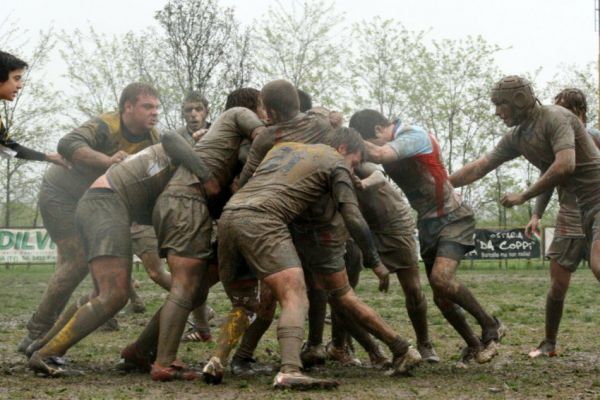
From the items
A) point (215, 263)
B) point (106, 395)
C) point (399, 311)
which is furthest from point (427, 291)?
point (106, 395)

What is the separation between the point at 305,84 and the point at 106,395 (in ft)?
122

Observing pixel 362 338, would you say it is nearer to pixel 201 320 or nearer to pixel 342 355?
pixel 342 355

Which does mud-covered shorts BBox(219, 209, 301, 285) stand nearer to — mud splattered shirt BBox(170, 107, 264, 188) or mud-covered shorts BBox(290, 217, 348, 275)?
mud-covered shorts BBox(290, 217, 348, 275)

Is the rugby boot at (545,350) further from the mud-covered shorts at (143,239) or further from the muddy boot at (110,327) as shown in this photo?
the muddy boot at (110,327)

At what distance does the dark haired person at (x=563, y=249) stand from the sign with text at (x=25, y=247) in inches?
964

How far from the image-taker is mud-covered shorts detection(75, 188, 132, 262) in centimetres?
690

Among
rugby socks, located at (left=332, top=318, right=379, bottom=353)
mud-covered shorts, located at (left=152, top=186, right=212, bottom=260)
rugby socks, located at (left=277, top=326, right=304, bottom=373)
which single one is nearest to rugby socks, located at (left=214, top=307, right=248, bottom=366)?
mud-covered shorts, located at (left=152, top=186, right=212, bottom=260)

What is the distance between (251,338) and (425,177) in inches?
→ 76.1

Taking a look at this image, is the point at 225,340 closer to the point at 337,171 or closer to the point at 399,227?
the point at 337,171

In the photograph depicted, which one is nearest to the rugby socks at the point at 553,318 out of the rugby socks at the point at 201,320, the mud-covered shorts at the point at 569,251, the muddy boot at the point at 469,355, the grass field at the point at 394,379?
the grass field at the point at 394,379

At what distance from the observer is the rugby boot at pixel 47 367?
6.71 metres

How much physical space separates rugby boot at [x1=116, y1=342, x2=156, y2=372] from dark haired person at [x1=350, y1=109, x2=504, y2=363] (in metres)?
2.26

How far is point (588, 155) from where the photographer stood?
7.78m

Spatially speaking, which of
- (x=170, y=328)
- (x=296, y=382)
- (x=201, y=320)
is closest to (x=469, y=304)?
(x=296, y=382)
